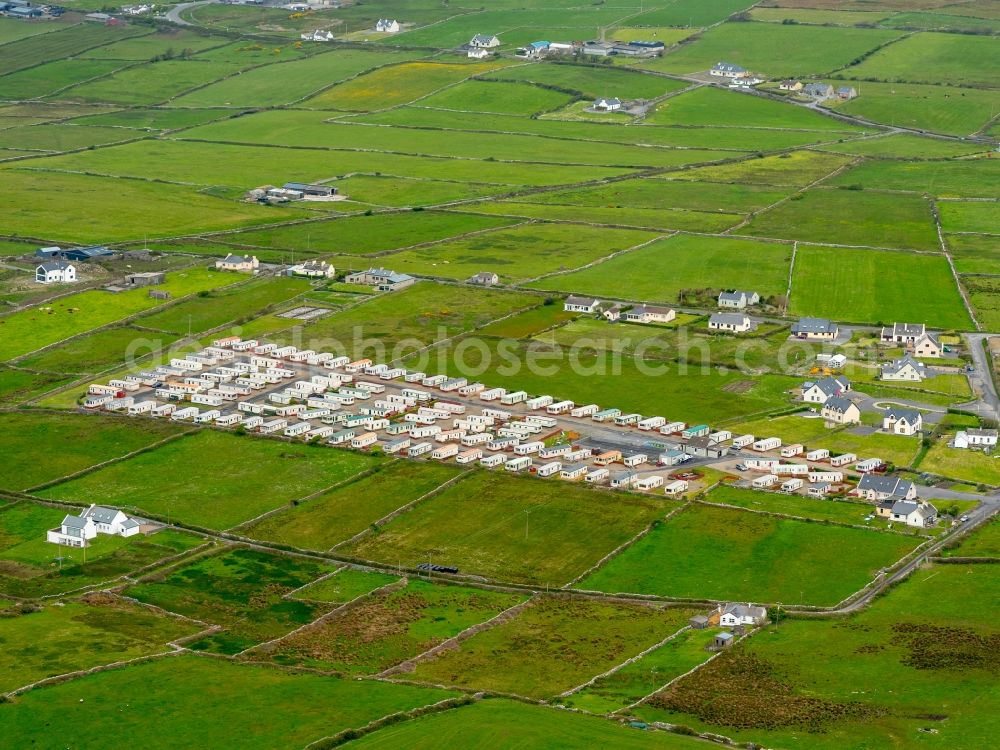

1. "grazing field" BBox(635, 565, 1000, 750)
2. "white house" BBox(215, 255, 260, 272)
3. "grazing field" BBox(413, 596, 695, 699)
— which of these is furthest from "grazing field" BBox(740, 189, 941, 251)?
"grazing field" BBox(413, 596, 695, 699)

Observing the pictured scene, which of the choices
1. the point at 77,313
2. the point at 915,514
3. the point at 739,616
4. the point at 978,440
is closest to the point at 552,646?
the point at 739,616

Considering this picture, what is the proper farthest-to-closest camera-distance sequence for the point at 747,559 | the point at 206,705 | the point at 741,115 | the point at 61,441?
the point at 741,115 → the point at 61,441 → the point at 747,559 → the point at 206,705

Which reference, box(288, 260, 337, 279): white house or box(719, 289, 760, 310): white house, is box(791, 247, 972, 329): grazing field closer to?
box(719, 289, 760, 310): white house

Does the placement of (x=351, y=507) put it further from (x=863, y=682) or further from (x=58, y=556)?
(x=863, y=682)

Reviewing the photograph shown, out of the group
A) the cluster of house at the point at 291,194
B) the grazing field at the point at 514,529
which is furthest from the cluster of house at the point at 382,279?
the grazing field at the point at 514,529

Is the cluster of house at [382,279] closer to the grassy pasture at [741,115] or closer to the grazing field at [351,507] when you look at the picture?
the grazing field at [351,507]
